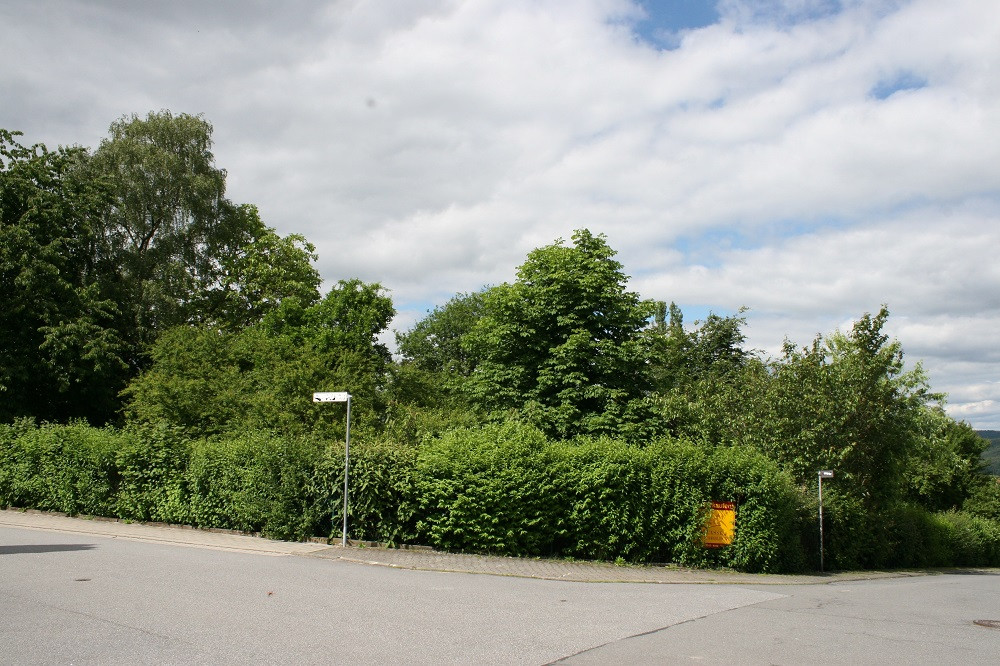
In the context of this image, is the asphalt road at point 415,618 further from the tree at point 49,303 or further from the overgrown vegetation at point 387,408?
the tree at point 49,303

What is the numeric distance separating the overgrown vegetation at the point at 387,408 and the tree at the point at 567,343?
9cm

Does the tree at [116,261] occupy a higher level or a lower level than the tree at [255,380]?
higher

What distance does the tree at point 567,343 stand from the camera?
2975 cm

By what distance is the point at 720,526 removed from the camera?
1706 cm

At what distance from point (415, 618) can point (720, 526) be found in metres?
9.85

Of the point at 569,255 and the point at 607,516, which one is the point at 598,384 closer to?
A: the point at 569,255

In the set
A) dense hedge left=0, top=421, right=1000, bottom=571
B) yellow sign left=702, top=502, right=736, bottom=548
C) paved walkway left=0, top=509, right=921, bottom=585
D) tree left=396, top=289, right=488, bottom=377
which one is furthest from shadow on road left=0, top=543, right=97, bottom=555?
tree left=396, top=289, right=488, bottom=377

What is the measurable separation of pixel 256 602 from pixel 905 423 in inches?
859

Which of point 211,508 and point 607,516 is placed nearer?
point 607,516

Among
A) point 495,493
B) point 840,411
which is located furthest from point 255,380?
point 840,411

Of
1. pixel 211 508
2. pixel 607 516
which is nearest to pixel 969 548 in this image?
pixel 607 516

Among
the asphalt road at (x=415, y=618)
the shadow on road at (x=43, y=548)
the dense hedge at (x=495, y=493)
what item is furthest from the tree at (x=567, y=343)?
the shadow on road at (x=43, y=548)

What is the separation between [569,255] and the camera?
31.7m

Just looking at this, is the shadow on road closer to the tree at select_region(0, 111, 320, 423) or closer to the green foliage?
the green foliage
